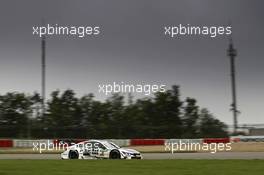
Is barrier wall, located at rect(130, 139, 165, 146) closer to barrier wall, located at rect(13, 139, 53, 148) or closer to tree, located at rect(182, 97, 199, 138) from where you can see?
tree, located at rect(182, 97, 199, 138)

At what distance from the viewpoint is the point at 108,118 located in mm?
36438

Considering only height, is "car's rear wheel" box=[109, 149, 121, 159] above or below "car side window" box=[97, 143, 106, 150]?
below

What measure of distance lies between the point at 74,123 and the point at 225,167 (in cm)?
1985

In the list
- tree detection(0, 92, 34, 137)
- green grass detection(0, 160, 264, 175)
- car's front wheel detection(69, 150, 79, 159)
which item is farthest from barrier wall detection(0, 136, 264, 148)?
green grass detection(0, 160, 264, 175)

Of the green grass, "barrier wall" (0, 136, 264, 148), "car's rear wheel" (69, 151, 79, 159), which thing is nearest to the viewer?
the green grass

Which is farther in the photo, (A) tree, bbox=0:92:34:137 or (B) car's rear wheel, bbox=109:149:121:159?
(A) tree, bbox=0:92:34:137

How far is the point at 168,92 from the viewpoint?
35969 millimetres

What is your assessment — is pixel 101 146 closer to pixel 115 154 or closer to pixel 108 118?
pixel 115 154

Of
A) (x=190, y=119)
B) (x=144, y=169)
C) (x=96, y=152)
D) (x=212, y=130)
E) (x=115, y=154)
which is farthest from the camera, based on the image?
(x=190, y=119)

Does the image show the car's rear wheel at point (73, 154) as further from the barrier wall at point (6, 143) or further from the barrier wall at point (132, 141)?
the barrier wall at point (6, 143)

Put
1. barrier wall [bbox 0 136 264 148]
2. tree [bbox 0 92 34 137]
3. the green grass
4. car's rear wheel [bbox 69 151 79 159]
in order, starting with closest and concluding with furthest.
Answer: the green grass, car's rear wheel [bbox 69 151 79 159], barrier wall [bbox 0 136 264 148], tree [bbox 0 92 34 137]

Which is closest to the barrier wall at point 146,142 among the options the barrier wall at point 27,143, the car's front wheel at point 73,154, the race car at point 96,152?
the barrier wall at point 27,143

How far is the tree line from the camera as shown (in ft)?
111

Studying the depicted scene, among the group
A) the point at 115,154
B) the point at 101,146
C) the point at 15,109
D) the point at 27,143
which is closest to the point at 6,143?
the point at 27,143
